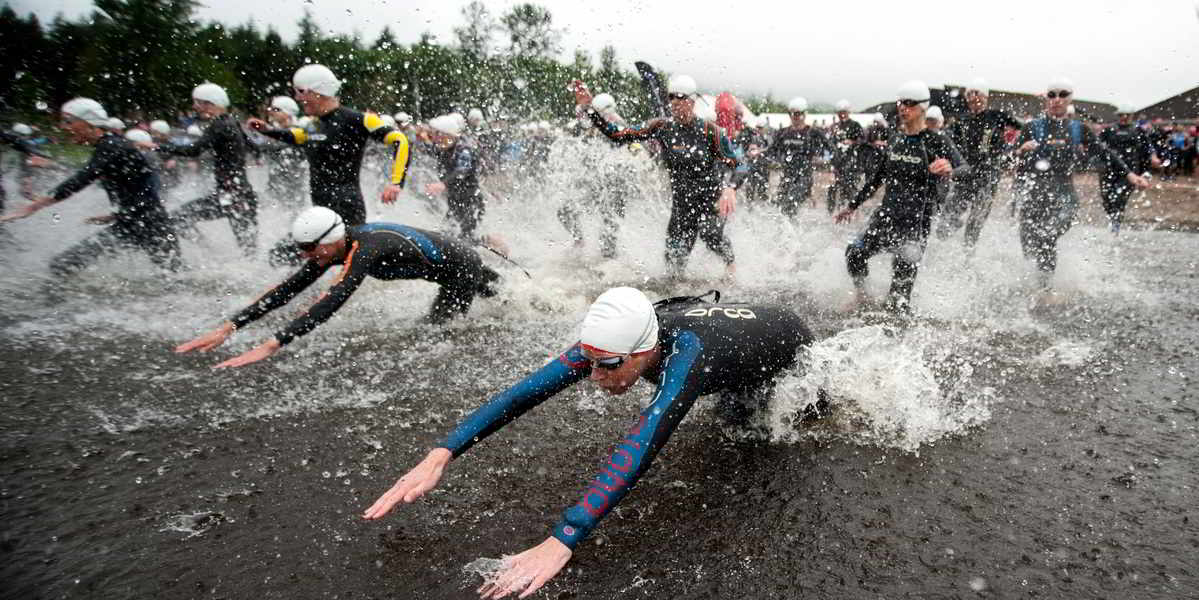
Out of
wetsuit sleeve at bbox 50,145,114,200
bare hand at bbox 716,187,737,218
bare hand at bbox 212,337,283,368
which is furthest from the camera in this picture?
wetsuit sleeve at bbox 50,145,114,200

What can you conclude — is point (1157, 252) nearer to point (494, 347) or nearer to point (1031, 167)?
point (1031, 167)

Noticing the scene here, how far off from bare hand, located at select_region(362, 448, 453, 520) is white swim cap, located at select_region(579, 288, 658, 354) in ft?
2.20

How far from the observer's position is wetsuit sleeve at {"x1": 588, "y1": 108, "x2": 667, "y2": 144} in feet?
21.2

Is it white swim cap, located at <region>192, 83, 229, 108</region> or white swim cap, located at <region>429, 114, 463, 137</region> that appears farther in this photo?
white swim cap, located at <region>429, 114, 463, 137</region>

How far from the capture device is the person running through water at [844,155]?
11.0 metres

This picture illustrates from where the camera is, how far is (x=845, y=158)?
463 inches

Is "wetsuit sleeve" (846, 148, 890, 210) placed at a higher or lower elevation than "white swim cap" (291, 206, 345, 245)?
higher

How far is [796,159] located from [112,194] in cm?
998

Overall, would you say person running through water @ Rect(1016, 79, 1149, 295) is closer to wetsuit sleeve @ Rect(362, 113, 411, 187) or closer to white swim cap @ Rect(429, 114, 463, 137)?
wetsuit sleeve @ Rect(362, 113, 411, 187)

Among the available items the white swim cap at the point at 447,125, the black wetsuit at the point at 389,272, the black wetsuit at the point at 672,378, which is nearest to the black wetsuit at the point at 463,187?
the white swim cap at the point at 447,125

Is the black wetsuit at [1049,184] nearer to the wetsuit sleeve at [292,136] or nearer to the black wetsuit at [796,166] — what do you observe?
the black wetsuit at [796,166]

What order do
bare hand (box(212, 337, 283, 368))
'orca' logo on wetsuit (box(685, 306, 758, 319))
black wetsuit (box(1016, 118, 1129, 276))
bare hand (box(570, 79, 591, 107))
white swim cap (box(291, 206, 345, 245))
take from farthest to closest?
bare hand (box(570, 79, 591, 107)) → black wetsuit (box(1016, 118, 1129, 276)) → white swim cap (box(291, 206, 345, 245)) → bare hand (box(212, 337, 283, 368)) → 'orca' logo on wetsuit (box(685, 306, 758, 319))

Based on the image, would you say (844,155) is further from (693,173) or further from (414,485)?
(414,485)

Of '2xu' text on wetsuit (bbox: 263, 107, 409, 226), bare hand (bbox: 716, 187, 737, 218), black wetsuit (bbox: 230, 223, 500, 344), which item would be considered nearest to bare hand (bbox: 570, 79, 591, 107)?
bare hand (bbox: 716, 187, 737, 218)
